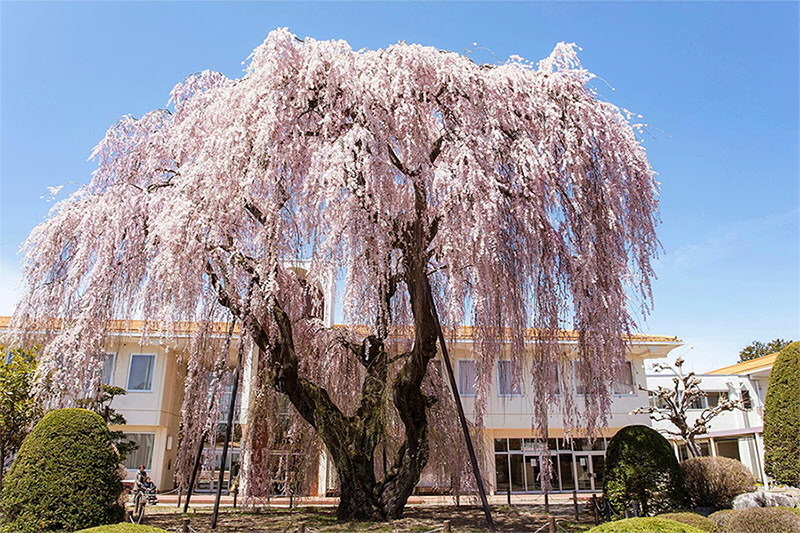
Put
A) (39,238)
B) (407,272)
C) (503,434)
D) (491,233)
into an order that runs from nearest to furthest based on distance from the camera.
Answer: (491,233) < (407,272) < (39,238) < (503,434)

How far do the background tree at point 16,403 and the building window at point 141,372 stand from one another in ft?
32.0

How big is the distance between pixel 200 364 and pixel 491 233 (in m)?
6.38

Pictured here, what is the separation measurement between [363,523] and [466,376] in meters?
12.1

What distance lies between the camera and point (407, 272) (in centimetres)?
996

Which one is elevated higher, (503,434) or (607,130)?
(607,130)

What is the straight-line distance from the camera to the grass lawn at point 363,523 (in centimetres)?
969

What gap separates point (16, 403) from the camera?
10977 mm

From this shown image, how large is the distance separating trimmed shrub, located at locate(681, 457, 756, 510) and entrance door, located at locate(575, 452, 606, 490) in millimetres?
12117

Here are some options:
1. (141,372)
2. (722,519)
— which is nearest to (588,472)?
(722,519)

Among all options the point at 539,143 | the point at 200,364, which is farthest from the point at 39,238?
the point at 539,143

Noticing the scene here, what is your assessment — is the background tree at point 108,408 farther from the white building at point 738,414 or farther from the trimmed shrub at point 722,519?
the white building at point 738,414

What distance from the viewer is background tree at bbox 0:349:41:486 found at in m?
10.9

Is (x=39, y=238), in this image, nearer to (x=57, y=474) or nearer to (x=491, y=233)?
(x=57, y=474)

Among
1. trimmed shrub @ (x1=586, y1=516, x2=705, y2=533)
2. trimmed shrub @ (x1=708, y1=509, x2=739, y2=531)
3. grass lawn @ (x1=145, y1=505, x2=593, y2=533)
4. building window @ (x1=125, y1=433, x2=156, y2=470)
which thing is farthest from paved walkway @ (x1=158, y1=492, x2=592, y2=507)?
trimmed shrub @ (x1=586, y1=516, x2=705, y2=533)
